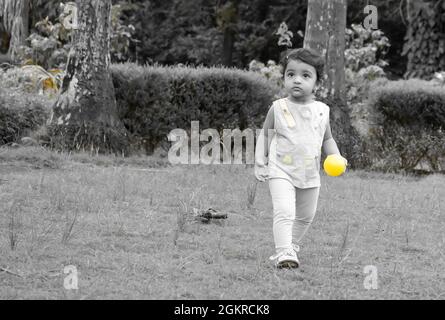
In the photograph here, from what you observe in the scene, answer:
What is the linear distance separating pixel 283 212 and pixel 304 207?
1.19 ft

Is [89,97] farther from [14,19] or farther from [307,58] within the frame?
[307,58]

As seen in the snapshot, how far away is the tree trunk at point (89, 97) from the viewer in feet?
34.8

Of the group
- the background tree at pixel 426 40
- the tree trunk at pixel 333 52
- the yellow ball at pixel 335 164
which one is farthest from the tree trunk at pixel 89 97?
the background tree at pixel 426 40

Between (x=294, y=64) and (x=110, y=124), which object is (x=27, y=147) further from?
(x=294, y=64)

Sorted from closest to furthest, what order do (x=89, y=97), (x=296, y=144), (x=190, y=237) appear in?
(x=296, y=144)
(x=190, y=237)
(x=89, y=97)

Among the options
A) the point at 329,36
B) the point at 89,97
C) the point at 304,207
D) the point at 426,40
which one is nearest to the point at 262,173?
the point at 304,207

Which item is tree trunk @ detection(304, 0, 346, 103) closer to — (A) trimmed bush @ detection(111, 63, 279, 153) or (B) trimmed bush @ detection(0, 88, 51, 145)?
(A) trimmed bush @ detection(111, 63, 279, 153)

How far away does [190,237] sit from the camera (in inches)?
233

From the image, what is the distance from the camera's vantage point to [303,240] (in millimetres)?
6098

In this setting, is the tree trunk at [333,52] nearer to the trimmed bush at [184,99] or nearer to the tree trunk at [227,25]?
the trimmed bush at [184,99]

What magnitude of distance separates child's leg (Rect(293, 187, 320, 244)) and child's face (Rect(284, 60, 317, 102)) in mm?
666

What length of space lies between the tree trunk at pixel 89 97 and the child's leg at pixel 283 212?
5947 millimetres

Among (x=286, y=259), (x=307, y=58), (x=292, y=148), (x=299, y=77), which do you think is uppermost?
(x=307, y=58)

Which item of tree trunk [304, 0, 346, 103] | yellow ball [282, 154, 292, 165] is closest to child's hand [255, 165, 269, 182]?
yellow ball [282, 154, 292, 165]
